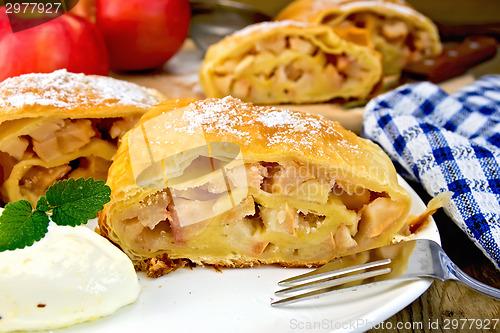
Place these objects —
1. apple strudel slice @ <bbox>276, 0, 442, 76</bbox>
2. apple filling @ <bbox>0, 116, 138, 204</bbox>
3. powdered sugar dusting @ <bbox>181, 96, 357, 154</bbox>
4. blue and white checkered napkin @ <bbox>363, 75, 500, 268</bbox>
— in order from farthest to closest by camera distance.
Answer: apple strudel slice @ <bbox>276, 0, 442, 76</bbox> → apple filling @ <bbox>0, 116, 138, 204</bbox> → blue and white checkered napkin @ <bbox>363, 75, 500, 268</bbox> → powdered sugar dusting @ <bbox>181, 96, 357, 154</bbox>

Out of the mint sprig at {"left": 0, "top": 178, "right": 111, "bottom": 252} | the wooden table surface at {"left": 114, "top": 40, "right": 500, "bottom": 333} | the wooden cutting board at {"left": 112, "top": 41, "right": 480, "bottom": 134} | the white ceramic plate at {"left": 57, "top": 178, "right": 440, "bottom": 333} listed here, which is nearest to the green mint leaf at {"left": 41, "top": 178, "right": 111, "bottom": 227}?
the mint sprig at {"left": 0, "top": 178, "right": 111, "bottom": 252}

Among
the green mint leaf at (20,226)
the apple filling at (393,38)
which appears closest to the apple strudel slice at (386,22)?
the apple filling at (393,38)

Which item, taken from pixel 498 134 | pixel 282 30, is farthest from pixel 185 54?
pixel 498 134

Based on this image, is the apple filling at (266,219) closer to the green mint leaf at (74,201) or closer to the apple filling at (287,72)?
the green mint leaf at (74,201)

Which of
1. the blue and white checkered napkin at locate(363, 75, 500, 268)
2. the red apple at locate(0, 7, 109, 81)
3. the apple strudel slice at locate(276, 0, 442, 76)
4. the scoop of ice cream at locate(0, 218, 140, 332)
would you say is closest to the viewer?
the scoop of ice cream at locate(0, 218, 140, 332)

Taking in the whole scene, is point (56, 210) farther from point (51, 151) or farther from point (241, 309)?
point (241, 309)

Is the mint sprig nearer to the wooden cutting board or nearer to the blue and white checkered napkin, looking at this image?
the blue and white checkered napkin

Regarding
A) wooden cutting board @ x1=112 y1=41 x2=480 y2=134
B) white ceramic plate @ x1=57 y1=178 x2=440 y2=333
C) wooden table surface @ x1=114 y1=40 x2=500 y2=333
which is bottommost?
wooden cutting board @ x1=112 y1=41 x2=480 y2=134

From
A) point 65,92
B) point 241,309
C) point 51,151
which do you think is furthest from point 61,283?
point 65,92
